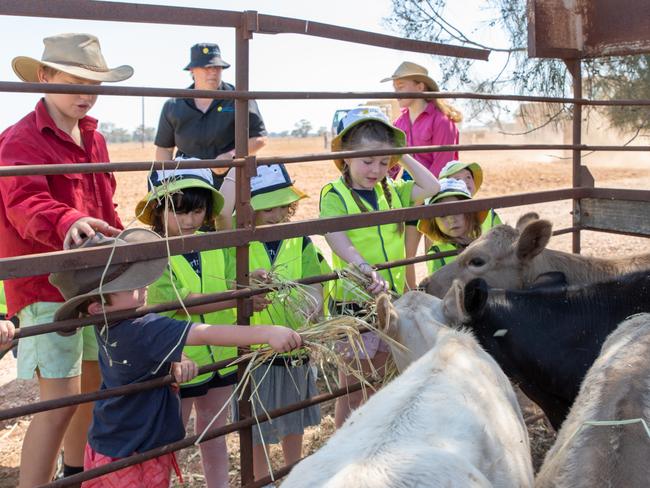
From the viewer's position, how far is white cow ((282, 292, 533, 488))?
1.85 meters

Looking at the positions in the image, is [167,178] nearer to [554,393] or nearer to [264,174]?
[264,174]

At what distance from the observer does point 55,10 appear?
2.71 meters

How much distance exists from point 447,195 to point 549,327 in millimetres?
1498

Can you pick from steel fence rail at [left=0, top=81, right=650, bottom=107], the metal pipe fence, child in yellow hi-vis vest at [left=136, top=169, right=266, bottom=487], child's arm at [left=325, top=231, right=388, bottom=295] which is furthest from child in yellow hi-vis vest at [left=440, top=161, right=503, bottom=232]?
child in yellow hi-vis vest at [left=136, top=169, right=266, bottom=487]

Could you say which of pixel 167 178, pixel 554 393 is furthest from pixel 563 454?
pixel 167 178

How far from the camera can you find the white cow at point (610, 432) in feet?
6.65

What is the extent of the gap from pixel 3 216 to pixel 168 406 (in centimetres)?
119

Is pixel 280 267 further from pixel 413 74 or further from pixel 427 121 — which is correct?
pixel 427 121

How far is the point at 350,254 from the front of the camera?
4051mm

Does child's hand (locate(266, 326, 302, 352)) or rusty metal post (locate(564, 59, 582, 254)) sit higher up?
rusty metal post (locate(564, 59, 582, 254))

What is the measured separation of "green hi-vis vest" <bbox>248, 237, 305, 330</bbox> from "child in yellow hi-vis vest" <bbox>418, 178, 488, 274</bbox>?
3.71 feet

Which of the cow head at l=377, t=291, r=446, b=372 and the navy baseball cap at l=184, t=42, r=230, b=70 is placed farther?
the navy baseball cap at l=184, t=42, r=230, b=70

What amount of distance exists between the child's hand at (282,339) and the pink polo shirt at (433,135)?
11.2 ft

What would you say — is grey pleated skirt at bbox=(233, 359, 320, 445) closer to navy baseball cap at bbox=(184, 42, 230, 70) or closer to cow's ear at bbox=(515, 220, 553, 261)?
cow's ear at bbox=(515, 220, 553, 261)
